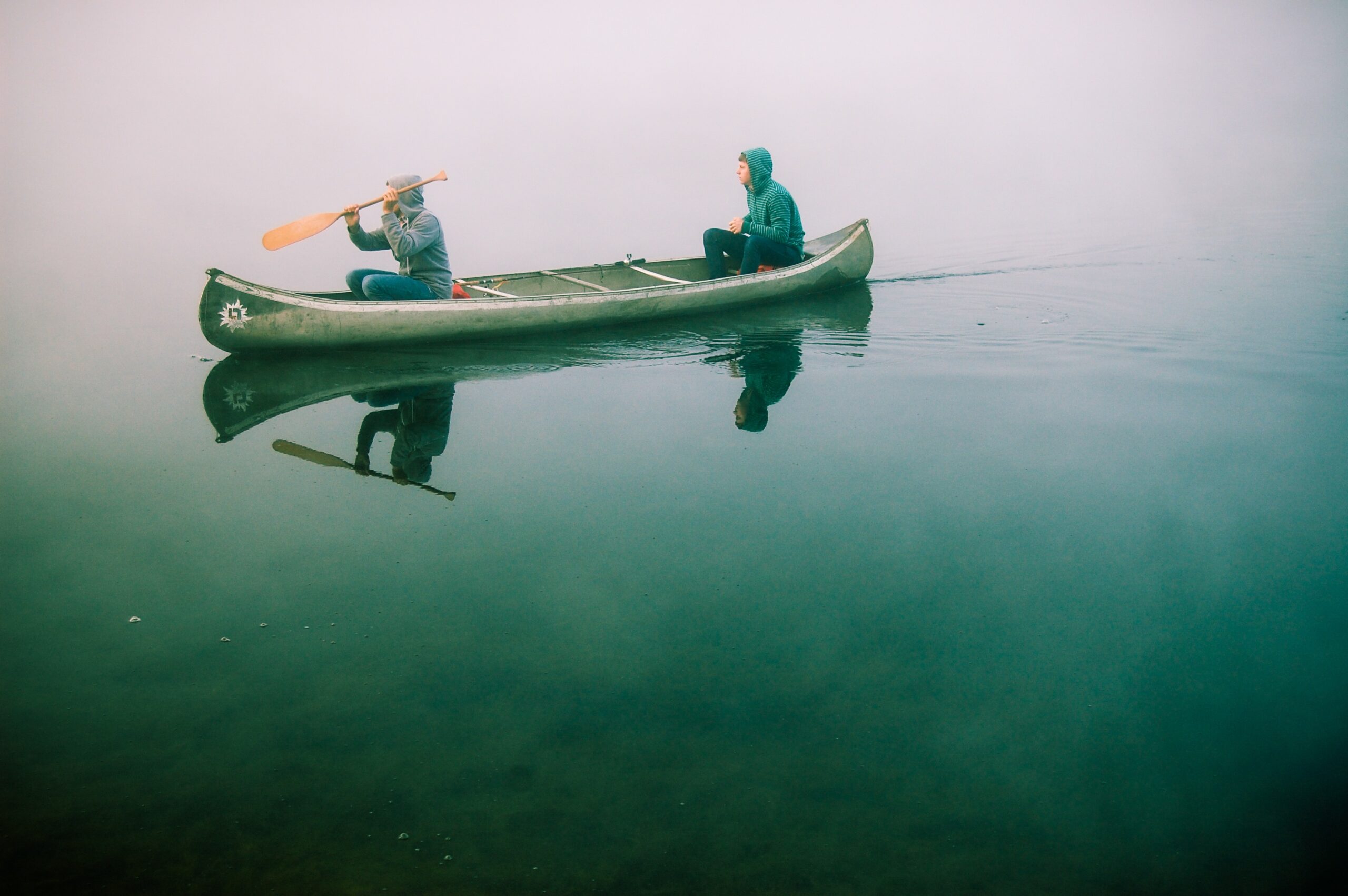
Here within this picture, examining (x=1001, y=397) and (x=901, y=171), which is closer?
(x=1001, y=397)

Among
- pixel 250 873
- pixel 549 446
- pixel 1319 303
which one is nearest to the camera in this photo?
pixel 250 873

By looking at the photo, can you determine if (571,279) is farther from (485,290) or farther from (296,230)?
(296,230)

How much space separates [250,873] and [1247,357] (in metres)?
6.96

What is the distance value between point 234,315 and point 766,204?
4599 mm

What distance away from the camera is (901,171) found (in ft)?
81.5

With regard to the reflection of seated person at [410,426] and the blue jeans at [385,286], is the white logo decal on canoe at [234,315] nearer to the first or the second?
the blue jeans at [385,286]

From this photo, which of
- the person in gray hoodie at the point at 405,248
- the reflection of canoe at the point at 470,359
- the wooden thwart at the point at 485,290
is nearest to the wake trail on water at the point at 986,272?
the reflection of canoe at the point at 470,359

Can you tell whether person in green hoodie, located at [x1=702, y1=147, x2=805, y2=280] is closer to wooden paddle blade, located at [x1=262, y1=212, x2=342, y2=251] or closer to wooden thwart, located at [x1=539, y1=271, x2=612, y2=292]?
wooden thwart, located at [x1=539, y1=271, x2=612, y2=292]

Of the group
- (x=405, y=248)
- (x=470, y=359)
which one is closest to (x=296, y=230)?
(x=405, y=248)

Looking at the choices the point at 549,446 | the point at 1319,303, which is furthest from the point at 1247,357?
the point at 549,446

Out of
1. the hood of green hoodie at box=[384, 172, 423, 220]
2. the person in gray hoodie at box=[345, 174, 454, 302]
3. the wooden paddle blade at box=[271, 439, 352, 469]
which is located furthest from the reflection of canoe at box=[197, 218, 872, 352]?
the wooden paddle blade at box=[271, 439, 352, 469]

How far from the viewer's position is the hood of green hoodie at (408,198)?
6363 mm

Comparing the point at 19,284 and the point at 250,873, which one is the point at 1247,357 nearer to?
the point at 250,873

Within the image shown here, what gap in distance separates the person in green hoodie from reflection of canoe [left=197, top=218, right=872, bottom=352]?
0.18 m
